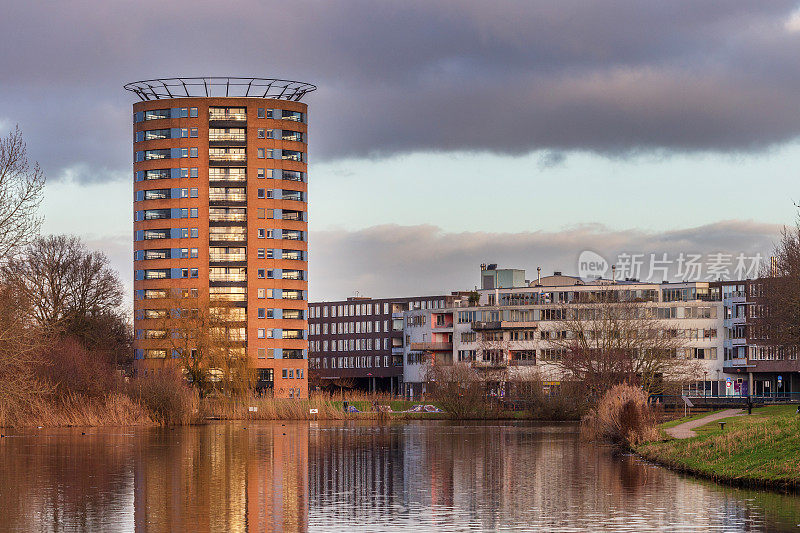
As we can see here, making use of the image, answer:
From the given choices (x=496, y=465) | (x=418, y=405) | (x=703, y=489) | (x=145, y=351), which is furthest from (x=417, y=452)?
(x=145, y=351)

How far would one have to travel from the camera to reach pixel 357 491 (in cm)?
3822

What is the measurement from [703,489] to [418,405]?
102 meters

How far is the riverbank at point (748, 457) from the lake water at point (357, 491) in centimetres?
112

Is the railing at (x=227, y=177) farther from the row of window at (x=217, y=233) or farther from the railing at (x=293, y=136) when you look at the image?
the railing at (x=293, y=136)

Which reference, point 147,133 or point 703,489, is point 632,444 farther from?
point 147,133

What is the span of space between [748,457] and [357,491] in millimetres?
13777

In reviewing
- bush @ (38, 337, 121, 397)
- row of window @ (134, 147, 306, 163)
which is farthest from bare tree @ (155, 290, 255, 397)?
row of window @ (134, 147, 306, 163)

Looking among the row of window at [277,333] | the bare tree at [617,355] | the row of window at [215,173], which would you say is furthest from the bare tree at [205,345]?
the row of window at [277,333]

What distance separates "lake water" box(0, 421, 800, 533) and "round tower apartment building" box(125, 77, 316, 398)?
11357 centimetres

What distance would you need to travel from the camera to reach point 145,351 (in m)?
177

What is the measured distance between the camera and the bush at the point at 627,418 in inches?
2404

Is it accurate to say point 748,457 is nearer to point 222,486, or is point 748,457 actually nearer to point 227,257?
point 222,486

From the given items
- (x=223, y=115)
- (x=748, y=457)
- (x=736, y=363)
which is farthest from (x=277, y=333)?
(x=748, y=457)

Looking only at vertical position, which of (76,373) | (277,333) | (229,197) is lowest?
(76,373)
